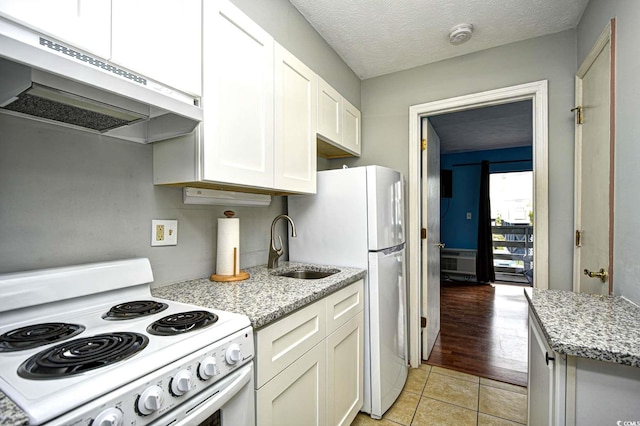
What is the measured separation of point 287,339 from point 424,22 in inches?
82.3

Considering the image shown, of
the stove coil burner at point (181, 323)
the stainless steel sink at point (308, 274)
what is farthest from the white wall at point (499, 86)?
the stove coil burner at point (181, 323)

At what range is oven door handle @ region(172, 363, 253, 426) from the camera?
0.74 m

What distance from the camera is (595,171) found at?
1648mm

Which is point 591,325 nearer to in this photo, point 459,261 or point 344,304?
point 344,304

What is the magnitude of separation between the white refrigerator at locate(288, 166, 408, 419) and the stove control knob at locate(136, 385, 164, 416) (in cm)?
136

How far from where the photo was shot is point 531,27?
205 centimetres

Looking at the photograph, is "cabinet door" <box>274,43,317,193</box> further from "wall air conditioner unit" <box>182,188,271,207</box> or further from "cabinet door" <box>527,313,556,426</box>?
"cabinet door" <box>527,313,556,426</box>

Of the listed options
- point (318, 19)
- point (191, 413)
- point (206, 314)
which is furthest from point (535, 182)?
point (191, 413)

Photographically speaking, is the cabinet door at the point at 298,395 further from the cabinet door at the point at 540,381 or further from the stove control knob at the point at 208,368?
the cabinet door at the point at 540,381

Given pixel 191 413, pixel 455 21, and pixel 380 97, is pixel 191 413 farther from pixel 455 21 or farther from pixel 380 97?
pixel 380 97

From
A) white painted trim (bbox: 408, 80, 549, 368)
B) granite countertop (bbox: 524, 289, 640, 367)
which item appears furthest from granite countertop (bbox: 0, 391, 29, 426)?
white painted trim (bbox: 408, 80, 549, 368)

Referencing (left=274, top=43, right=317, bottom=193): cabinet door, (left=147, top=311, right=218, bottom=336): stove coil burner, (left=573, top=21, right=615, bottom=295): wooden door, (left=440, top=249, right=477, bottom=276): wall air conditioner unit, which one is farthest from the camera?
(left=440, top=249, right=477, bottom=276): wall air conditioner unit

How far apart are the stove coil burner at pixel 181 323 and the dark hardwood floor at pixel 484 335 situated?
2238mm

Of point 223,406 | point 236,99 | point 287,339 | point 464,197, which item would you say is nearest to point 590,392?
point 287,339
